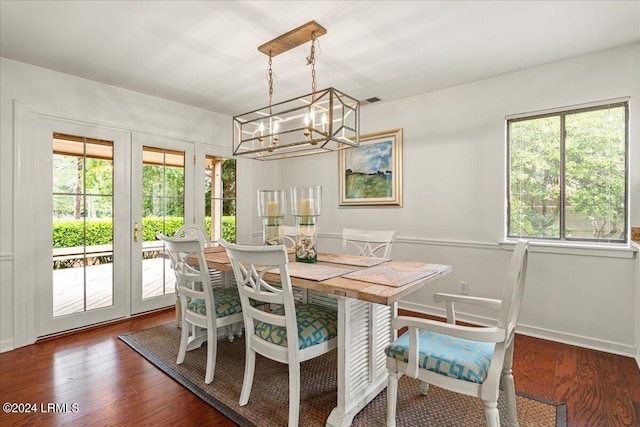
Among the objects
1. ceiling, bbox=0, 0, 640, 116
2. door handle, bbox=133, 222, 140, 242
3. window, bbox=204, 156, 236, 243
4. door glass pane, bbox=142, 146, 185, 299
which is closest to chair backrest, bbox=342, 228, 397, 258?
ceiling, bbox=0, 0, 640, 116

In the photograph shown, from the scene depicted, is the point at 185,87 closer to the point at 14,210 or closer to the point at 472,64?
the point at 14,210

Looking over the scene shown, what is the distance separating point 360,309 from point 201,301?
3.90ft

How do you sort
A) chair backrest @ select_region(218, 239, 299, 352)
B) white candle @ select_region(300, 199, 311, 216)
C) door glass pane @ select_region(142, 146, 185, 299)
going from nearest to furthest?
chair backrest @ select_region(218, 239, 299, 352) < white candle @ select_region(300, 199, 311, 216) < door glass pane @ select_region(142, 146, 185, 299)

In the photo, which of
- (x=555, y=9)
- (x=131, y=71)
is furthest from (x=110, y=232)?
(x=555, y=9)

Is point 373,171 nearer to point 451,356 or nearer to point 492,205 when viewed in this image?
point 492,205

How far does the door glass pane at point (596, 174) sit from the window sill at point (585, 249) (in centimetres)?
12

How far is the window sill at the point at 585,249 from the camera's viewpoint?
2508mm

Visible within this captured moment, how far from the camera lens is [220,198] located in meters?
4.30

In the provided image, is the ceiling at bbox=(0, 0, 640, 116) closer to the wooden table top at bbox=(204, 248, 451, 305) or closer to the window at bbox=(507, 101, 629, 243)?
the window at bbox=(507, 101, 629, 243)

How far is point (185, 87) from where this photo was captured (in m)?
3.39

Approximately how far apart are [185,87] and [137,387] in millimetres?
2785

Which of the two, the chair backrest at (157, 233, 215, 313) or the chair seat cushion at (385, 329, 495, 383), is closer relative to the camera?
the chair seat cushion at (385, 329, 495, 383)

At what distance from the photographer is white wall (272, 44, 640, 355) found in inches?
101

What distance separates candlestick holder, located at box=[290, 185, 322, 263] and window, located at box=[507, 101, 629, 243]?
2.05 m
